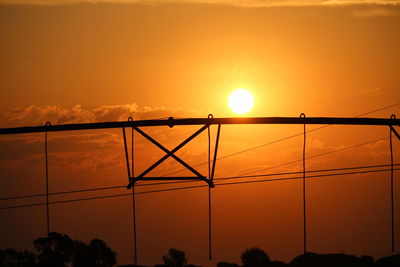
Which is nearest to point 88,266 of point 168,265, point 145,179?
point 168,265

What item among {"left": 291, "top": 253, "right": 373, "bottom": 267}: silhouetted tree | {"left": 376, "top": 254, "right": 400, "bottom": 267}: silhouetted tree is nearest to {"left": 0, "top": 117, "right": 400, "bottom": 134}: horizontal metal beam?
{"left": 376, "top": 254, "right": 400, "bottom": 267}: silhouetted tree

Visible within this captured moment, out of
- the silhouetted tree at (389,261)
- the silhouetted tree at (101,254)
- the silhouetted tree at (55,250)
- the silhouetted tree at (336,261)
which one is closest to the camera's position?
the silhouetted tree at (389,261)

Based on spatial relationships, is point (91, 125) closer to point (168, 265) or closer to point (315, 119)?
point (315, 119)

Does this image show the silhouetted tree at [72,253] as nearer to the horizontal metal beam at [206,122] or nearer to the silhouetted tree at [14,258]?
the silhouetted tree at [14,258]

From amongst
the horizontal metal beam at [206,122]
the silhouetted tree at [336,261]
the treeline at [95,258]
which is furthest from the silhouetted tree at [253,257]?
the horizontal metal beam at [206,122]

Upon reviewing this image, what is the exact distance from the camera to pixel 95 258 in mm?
82125

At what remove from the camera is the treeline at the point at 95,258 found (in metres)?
54.3

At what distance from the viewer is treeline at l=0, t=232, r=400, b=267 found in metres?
54.3

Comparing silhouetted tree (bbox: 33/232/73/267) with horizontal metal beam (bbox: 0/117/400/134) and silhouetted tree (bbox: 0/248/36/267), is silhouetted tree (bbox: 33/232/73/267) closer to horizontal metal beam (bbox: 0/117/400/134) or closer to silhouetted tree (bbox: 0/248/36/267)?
silhouetted tree (bbox: 0/248/36/267)

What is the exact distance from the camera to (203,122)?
2256cm

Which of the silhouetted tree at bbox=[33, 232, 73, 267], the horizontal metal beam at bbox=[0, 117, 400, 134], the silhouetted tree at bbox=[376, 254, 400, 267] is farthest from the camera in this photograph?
the silhouetted tree at bbox=[33, 232, 73, 267]

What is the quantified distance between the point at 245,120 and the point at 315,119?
7.85 feet

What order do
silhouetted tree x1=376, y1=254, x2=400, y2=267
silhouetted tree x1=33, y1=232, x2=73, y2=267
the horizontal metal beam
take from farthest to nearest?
1. silhouetted tree x1=33, y1=232, x2=73, y2=267
2. silhouetted tree x1=376, y1=254, x2=400, y2=267
3. the horizontal metal beam

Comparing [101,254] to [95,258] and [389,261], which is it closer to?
[95,258]
